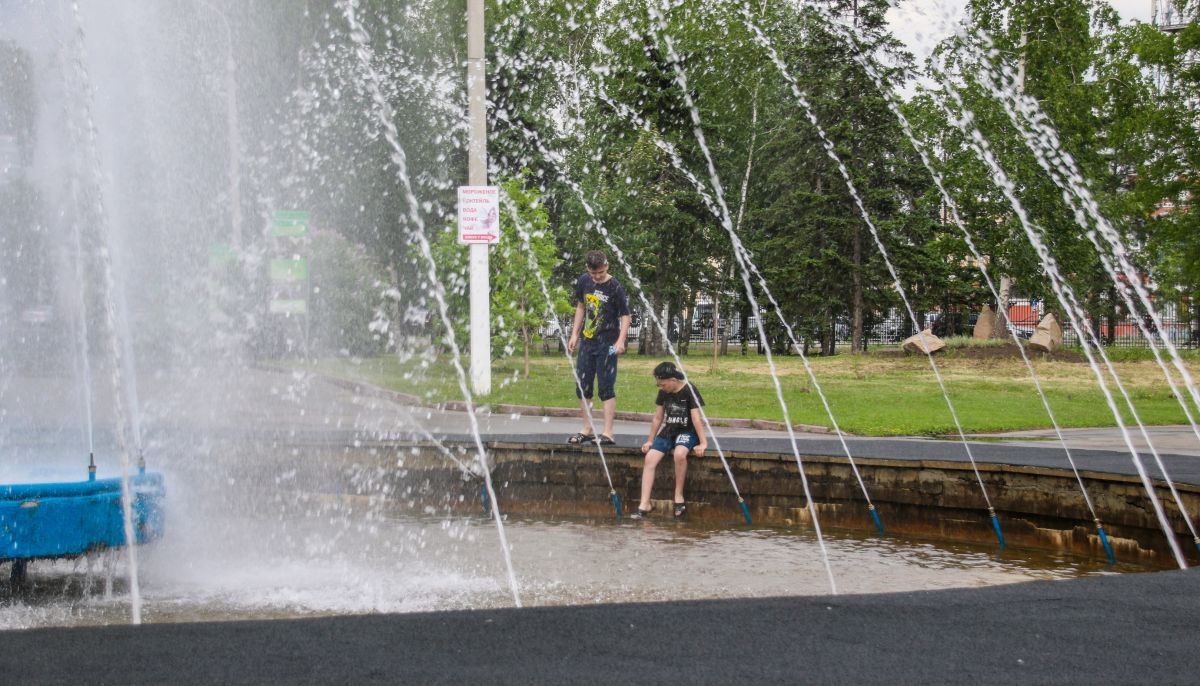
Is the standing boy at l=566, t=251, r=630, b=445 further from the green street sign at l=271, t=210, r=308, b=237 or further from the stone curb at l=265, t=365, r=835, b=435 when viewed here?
the green street sign at l=271, t=210, r=308, b=237

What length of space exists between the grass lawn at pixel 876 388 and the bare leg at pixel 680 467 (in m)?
6.44

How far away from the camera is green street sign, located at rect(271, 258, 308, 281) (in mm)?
24922

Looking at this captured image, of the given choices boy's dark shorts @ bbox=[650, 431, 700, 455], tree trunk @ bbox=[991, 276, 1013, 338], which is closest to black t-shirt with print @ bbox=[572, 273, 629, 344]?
boy's dark shorts @ bbox=[650, 431, 700, 455]

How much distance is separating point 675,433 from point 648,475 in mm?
408

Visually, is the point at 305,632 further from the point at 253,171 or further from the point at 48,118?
the point at 253,171

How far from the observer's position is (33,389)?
1547 cm

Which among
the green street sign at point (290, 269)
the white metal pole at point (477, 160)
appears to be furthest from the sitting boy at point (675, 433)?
the green street sign at point (290, 269)

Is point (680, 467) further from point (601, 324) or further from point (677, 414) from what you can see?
point (601, 324)

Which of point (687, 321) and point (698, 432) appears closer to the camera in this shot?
point (698, 432)

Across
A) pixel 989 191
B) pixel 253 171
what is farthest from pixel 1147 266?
pixel 253 171

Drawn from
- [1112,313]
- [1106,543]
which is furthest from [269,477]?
[1112,313]

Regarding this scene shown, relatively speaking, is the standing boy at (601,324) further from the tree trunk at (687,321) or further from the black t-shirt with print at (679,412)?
the tree trunk at (687,321)

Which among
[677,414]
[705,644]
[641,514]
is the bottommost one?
[641,514]

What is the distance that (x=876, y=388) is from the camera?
24.6 meters
